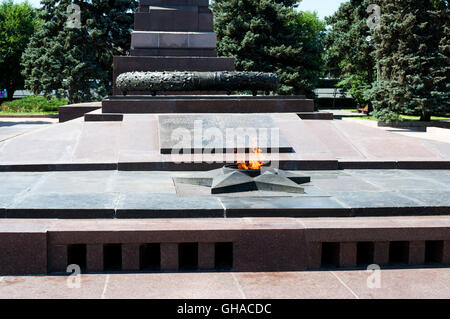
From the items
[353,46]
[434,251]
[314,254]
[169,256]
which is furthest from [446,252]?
[353,46]

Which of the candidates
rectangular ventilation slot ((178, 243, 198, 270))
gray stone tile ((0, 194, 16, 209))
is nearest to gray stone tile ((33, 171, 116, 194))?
gray stone tile ((0, 194, 16, 209))

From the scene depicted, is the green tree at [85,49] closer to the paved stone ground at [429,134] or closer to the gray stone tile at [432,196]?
the paved stone ground at [429,134]

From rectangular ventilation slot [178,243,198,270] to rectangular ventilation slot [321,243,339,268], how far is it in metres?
1.16

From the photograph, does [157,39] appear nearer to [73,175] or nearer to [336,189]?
[73,175]

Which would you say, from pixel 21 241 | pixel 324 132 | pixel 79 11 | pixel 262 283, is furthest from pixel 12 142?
pixel 79 11

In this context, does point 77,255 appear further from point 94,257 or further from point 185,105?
point 185,105

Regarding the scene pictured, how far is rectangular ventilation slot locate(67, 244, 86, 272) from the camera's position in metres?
4.41

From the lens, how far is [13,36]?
134 ft

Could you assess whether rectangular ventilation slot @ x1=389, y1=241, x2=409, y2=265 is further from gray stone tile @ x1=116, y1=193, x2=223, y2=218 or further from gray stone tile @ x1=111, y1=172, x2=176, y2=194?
gray stone tile @ x1=111, y1=172, x2=176, y2=194

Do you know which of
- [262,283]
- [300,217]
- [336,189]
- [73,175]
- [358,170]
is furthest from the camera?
[358,170]

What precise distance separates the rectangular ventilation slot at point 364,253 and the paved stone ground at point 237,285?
8.6 inches

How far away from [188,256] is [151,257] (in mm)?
340

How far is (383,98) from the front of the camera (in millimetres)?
25344
